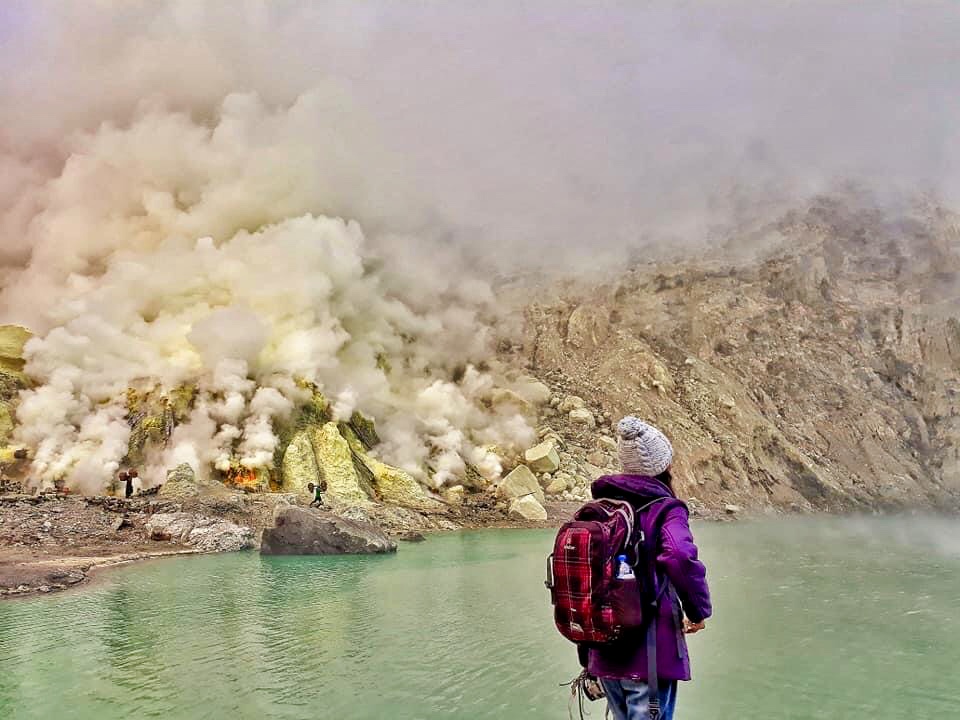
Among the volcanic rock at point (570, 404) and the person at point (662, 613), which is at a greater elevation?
the volcanic rock at point (570, 404)

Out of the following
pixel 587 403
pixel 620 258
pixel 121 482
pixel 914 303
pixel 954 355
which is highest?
pixel 620 258

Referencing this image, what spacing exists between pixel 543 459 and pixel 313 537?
22.4 m

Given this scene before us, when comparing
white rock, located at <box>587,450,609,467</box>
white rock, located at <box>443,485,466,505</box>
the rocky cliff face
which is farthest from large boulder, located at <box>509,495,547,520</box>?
the rocky cliff face

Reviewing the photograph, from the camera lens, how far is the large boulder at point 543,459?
4159cm

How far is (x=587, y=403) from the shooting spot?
170 ft

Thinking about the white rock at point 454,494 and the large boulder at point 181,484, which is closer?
the large boulder at point 181,484

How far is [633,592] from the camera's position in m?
3.17

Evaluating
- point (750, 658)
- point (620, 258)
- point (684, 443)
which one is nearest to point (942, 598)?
point (750, 658)

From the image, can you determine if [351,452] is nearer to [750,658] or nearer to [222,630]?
[222,630]

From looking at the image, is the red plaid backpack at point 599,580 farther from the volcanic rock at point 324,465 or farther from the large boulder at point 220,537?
the volcanic rock at point 324,465

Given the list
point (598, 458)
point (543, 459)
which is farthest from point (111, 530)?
point (598, 458)

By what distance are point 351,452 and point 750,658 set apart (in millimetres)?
29684

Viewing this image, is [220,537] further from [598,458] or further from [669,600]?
[598,458]

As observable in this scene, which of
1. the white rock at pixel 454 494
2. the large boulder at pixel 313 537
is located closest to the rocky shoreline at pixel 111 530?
the large boulder at pixel 313 537
